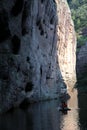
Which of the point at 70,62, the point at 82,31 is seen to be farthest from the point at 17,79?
the point at 82,31

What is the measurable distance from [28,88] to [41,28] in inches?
628

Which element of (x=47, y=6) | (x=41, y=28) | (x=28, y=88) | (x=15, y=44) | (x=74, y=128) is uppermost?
(x=47, y=6)

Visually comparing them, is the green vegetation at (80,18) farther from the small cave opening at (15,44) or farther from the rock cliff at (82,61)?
the small cave opening at (15,44)

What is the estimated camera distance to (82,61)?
123 meters

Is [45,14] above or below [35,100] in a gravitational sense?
above

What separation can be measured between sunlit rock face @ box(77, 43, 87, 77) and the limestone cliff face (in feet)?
71.3

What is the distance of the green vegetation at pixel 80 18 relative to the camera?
5561 inches

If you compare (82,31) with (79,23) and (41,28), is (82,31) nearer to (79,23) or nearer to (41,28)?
(79,23)

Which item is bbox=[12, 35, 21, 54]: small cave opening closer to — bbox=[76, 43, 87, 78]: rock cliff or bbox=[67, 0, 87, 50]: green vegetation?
bbox=[76, 43, 87, 78]: rock cliff

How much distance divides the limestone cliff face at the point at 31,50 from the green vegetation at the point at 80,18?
44.1 metres

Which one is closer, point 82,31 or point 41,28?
point 41,28

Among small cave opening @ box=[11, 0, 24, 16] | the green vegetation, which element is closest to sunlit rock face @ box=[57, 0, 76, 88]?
the green vegetation

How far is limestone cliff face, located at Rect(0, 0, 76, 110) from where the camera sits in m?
55.4

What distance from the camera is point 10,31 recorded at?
57.9m
